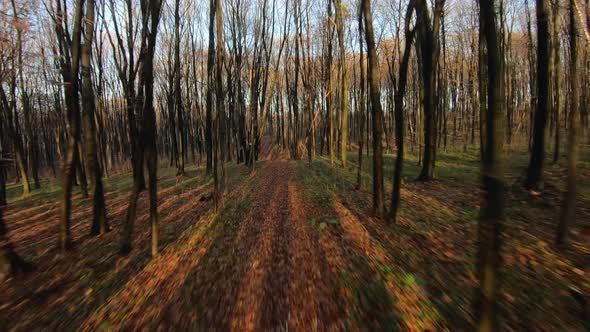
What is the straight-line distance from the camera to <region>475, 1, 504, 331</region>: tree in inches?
103

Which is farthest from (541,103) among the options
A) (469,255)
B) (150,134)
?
(150,134)

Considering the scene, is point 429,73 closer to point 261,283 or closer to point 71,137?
point 261,283

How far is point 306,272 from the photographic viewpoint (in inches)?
201

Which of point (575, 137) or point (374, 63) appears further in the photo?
point (374, 63)

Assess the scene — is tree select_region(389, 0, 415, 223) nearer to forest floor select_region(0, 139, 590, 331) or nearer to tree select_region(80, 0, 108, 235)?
forest floor select_region(0, 139, 590, 331)

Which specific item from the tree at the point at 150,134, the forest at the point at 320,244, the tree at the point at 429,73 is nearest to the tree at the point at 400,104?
the forest at the point at 320,244

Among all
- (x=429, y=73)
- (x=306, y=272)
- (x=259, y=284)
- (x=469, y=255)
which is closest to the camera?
(x=259, y=284)


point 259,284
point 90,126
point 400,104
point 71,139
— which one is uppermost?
point 400,104

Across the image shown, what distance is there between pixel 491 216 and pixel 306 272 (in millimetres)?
3296

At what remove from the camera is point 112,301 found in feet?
14.8

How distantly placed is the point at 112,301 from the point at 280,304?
8.96 ft

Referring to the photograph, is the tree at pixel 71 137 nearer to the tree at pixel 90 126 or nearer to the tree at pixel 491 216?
the tree at pixel 90 126

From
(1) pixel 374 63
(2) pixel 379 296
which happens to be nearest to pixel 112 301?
(2) pixel 379 296

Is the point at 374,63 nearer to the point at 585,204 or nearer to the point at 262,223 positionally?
the point at 262,223
